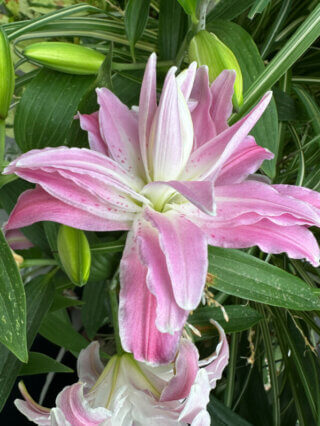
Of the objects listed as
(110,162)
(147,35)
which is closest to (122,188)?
(110,162)

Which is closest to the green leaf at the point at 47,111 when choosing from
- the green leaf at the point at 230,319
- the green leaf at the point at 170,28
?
the green leaf at the point at 170,28

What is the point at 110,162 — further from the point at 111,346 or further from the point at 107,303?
the point at 111,346

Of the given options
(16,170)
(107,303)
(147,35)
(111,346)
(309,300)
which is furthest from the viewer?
(111,346)

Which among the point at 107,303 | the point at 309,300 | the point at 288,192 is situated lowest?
the point at 107,303

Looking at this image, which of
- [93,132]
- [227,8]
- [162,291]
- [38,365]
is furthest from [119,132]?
[38,365]

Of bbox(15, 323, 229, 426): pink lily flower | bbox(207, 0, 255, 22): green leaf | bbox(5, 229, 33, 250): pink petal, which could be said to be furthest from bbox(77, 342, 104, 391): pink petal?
bbox(207, 0, 255, 22): green leaf

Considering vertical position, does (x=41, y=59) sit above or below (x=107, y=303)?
above

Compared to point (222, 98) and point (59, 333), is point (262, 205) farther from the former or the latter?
point (59, 333)

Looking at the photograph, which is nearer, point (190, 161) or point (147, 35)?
point (190, 161)
